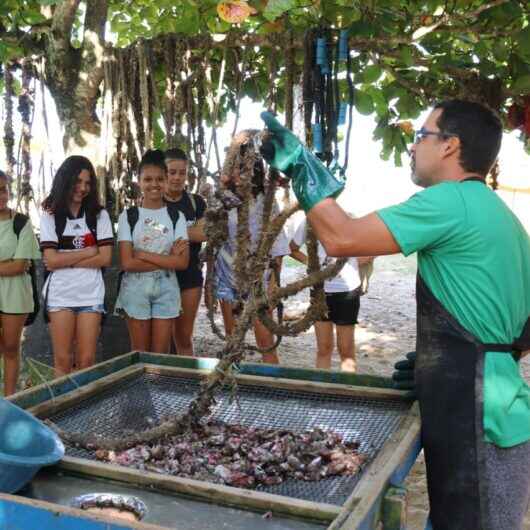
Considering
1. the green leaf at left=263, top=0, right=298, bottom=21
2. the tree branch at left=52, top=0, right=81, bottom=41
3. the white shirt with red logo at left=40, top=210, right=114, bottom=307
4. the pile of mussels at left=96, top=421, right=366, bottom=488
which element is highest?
the tree branch at left=52, top=0, right=81, bottom=41

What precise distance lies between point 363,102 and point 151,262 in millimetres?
2055

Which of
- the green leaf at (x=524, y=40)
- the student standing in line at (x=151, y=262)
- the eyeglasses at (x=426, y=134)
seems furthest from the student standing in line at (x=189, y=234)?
the eyeglasses at (x=426, y=134)

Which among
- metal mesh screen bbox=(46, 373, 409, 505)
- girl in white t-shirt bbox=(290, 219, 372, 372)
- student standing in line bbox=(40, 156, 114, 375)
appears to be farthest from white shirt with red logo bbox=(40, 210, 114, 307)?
girl in white t-shirt bbox=(290, 219, 372, 372)

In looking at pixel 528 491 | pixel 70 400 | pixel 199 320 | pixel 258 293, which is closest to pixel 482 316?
pixel 528 491

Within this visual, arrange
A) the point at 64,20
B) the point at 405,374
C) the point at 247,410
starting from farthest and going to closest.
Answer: the point at 64,20 → the point at 247,410 → the point at 405,374

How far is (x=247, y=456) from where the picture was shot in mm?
2377

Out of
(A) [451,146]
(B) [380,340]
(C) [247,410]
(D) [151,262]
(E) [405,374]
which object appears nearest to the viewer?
(A) [451,146]

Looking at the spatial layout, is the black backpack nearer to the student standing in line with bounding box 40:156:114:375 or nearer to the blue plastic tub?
the student standing in line with bounding box 40:156:114:375

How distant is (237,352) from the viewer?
233cm

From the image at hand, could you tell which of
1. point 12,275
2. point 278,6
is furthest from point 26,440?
point 12,275

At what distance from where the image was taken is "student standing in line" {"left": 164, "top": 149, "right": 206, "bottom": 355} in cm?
430

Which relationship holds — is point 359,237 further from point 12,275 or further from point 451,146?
point 12,275

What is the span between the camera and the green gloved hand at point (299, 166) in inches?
76.8

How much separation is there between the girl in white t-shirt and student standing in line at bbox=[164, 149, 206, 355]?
71cm
